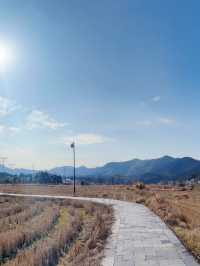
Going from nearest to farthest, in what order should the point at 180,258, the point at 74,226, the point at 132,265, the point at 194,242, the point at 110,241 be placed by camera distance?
the point at 132,265
the point at 180,258
the point at 194,242
the point at 110,241
the point at 74,226

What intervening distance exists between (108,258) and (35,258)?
1.79 m

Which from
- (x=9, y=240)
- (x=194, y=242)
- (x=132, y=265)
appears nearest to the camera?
(x=132, y=265)

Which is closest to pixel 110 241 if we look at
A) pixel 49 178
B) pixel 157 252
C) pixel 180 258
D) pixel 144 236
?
pixel 144 236

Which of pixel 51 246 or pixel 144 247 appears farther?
pixel 51 246

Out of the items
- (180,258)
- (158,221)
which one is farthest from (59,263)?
(158,221)

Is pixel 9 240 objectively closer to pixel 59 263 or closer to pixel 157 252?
Result: pixel 59 263

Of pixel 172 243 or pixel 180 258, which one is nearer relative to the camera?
pixel 180 258

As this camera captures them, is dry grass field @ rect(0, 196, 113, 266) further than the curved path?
Yes

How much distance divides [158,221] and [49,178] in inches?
4210

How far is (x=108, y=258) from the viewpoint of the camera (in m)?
8.70

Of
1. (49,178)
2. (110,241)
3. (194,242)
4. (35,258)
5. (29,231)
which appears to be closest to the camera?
(35,258)

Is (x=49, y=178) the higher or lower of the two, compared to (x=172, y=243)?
higher

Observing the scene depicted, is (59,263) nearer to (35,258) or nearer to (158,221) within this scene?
(35,258)

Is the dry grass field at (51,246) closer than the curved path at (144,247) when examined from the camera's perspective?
No
